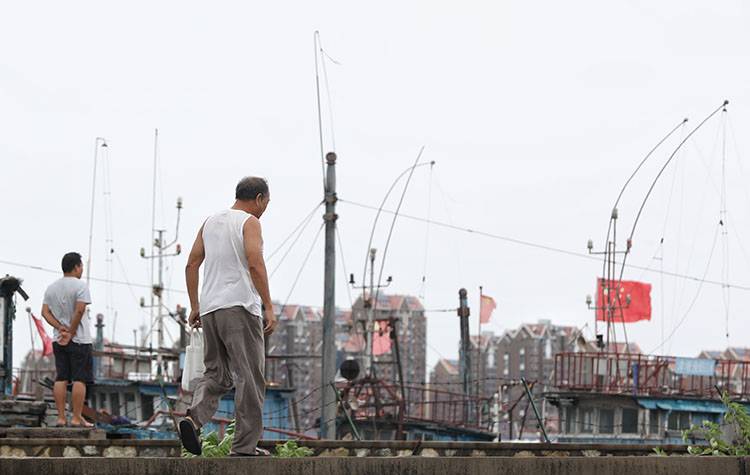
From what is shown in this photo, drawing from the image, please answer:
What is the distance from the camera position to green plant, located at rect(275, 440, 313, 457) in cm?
719

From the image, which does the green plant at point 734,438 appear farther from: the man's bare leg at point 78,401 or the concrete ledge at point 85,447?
the man's bare leg at point 78,401

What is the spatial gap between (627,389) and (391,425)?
5920 millimetres

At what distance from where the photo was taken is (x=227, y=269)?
6.91 metres

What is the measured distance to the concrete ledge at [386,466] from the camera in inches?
244

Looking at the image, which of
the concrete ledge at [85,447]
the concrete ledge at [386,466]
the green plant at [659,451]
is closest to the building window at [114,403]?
the concrete ledge at [85,447]

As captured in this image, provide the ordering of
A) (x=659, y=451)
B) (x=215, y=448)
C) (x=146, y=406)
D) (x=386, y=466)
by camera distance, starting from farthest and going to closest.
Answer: (x=146, y=406) < (x=659, y=451) < (x=215, y=448) < (x=386, y=466)

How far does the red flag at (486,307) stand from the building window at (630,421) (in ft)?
89.1

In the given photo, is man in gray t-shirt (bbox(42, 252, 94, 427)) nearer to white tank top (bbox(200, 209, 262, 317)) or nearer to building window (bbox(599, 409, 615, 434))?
white tank top (bbox(200, 209, 262, 317))

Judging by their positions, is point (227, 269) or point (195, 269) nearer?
point (227, 269)

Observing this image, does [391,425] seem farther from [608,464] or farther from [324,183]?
[608,464]

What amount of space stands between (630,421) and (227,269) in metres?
26.6

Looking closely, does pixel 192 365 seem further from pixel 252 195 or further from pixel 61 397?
pixel 61 397

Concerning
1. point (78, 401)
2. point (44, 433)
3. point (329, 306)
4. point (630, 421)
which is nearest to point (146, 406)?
point (630, 421)

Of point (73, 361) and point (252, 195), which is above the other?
point (252, 195)
